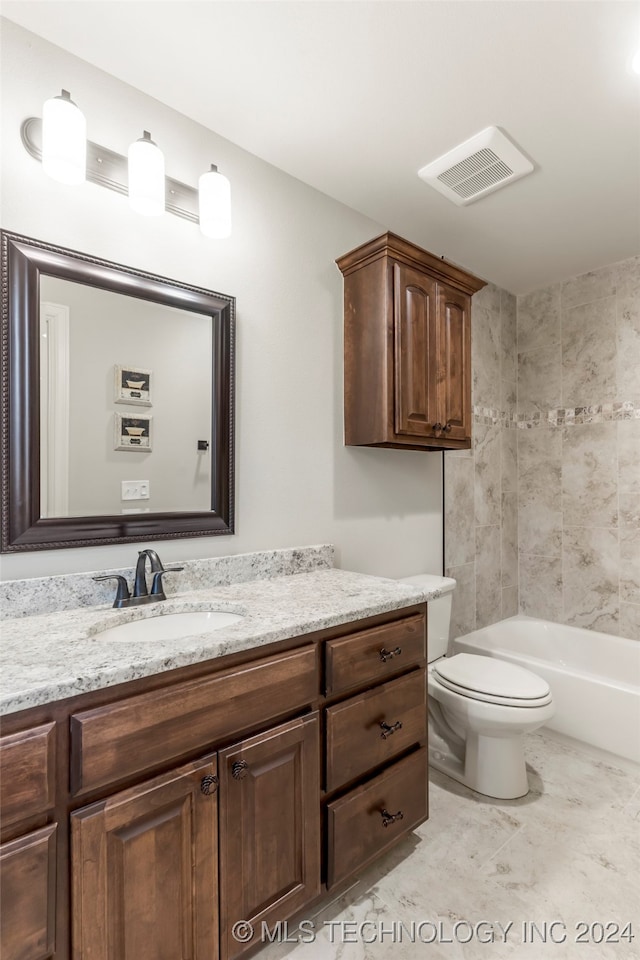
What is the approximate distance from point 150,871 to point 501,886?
3.73 feet

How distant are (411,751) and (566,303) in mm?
2665

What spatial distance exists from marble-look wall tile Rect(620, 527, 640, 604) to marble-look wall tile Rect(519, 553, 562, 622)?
0.35 meters

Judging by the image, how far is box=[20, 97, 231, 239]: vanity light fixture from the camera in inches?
49.6

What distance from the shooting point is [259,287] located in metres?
1.78

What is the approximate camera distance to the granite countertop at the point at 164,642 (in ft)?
2.75

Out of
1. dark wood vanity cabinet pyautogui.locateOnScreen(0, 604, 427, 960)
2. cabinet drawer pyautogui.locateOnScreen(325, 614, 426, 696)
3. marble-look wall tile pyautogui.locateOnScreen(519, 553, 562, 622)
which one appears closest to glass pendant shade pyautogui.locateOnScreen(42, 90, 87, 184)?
dark wood vanity cabinet pyautogui.locateOnScreen(0, 604, 427, 960)

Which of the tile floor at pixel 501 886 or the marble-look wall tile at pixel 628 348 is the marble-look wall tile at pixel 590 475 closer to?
the marble-look wall tile at pixel 628 348

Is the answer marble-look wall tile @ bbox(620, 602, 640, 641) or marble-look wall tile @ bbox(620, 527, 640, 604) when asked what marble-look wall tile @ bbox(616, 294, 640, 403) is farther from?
marble-look wall tile @ bbox(620, 602, 640, 641)

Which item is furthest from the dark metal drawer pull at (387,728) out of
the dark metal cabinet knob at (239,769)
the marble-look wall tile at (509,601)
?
the marble-look wall tile at (509,601)

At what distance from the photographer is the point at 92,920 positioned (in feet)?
2.82

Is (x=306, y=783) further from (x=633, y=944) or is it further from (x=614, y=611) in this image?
(x=614, y=611)

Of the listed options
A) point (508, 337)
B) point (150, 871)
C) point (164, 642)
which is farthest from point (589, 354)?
point (150, 871)

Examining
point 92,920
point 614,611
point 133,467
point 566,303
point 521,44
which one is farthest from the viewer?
point 566,303

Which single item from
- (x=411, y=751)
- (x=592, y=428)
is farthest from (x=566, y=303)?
(x=411, y=751)
